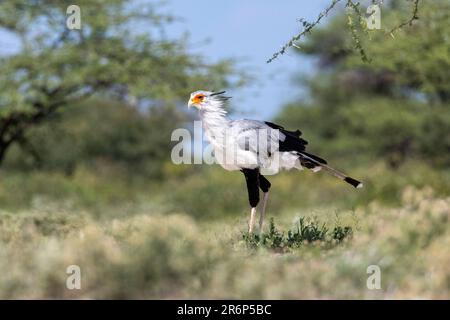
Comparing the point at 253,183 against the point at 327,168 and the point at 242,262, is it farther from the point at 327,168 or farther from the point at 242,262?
the point at 242,262

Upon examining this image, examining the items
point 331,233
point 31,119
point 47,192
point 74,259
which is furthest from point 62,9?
point 74,259

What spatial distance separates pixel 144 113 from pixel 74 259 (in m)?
32.2

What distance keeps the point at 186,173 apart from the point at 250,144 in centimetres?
2724

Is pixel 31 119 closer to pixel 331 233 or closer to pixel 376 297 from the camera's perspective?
pixel 331 233

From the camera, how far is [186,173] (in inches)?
1417

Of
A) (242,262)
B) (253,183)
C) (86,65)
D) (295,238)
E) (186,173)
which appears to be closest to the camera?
(242,262)

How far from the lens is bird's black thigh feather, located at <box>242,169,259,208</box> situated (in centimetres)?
913

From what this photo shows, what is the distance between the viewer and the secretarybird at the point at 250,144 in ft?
29.0

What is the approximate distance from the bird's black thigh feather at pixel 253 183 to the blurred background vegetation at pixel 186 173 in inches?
20.4

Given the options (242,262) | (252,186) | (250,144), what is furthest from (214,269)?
(252,186)

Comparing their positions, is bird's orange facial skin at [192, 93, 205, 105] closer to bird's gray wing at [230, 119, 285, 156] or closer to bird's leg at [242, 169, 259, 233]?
bird's gray wing at [230, 119, 285, 156]

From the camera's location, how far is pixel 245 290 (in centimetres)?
596

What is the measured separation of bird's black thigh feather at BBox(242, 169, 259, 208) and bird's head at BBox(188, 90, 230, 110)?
833mm

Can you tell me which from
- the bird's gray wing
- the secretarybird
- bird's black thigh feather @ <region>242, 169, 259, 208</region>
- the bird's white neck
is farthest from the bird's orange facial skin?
bird's black thigh feather @ <region>242, 169, 259, 208</region>
